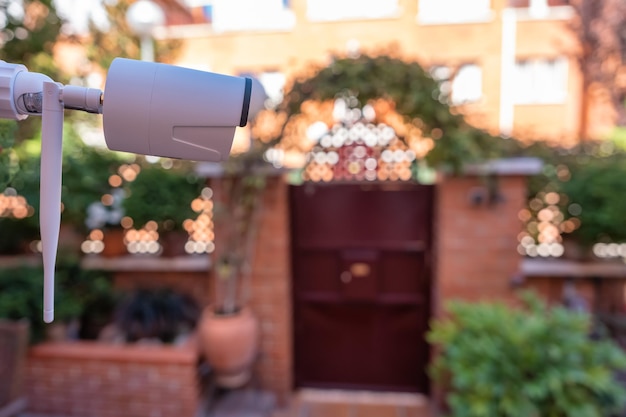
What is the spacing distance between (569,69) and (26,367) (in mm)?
10157

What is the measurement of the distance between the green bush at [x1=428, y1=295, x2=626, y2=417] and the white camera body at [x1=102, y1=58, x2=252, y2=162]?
201 cm

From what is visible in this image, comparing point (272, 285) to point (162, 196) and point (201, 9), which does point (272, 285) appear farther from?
point (201, 9)

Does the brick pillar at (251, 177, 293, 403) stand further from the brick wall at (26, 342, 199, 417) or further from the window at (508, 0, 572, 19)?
the window at (508, 0, 572, 19)

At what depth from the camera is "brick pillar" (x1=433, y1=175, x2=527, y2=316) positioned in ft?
8.48

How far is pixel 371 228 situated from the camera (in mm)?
2840

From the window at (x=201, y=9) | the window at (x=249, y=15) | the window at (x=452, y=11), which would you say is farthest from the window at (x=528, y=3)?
the window at (x=201, y=9)

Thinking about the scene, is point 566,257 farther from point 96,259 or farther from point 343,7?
point 343,7

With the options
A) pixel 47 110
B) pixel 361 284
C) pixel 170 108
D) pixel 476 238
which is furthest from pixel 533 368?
pixel 47 110

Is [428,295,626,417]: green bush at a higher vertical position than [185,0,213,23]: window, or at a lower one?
lower

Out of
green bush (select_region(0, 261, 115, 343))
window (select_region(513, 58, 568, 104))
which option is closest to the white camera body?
green bush (select_region(0, 261, 115, 343))

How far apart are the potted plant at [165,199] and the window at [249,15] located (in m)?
6.92

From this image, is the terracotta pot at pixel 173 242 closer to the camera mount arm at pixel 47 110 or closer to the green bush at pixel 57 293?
the green bush at pixel 57 293

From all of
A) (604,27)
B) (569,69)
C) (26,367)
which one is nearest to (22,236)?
(26,367)

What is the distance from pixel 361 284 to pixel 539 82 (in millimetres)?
8054
